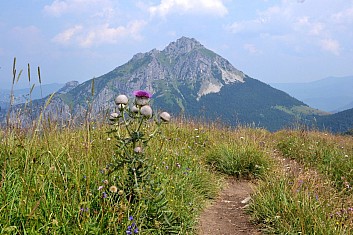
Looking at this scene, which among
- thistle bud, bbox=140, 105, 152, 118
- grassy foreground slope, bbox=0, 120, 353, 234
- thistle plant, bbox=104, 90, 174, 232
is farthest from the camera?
thistle plant, bbox=104, 90, 174, 232

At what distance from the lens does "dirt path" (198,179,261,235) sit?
163 inches

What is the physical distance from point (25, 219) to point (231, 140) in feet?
20.5

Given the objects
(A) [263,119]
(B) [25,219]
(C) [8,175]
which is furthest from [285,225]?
(A) [263,119]

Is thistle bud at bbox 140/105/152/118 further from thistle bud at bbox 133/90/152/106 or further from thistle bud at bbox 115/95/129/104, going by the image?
thistle bud at bbox 115/95/129/104

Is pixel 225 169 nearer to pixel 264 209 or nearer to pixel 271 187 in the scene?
pixel 271 187

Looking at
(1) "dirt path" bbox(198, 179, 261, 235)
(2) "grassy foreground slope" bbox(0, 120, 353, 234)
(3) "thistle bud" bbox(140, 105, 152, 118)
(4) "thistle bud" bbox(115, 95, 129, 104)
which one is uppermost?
(4) "thistle bud" bbox(115, 95, 129, 104)

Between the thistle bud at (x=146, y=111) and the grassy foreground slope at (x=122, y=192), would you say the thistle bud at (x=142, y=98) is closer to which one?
the thistle bud at (x=146, y=111)

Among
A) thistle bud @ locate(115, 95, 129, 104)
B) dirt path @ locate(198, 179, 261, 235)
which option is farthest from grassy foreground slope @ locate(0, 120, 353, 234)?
thistle bud @ locate(115, 95, 129, 104)

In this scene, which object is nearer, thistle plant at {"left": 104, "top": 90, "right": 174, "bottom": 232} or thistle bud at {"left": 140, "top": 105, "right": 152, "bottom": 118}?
thistle bud at {"left": 140, "top": 105, "right": 152, "bottom": 118}

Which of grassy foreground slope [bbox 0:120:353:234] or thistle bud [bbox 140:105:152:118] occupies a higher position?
thistle bud [bbox 140:105:152:118]

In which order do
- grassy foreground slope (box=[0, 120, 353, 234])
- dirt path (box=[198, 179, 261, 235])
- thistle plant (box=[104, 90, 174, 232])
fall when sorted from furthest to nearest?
dirt path (box=[198, 179, 261, 235]) < thistle plant (box=[104, 90, 174, 232]) < grassy foreground slope (box=[0, 120, 353, 234])

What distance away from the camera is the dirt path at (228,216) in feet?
13.6

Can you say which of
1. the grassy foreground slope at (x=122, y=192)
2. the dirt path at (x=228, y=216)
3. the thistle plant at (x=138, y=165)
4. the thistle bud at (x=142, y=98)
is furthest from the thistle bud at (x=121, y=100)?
the dirt path at (x=228, y=216)

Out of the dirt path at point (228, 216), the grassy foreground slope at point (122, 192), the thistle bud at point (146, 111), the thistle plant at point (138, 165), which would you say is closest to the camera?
the grassy foreground slope at point (122, 192)
